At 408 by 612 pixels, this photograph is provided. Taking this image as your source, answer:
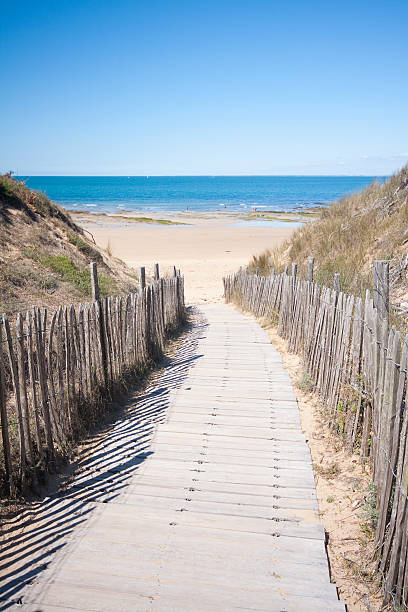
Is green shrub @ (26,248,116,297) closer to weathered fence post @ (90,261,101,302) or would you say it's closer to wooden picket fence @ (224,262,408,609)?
weathered fence post @ (90,261,101,302)

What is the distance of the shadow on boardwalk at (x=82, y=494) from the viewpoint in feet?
9.08

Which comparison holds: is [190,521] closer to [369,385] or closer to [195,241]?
[369,385]

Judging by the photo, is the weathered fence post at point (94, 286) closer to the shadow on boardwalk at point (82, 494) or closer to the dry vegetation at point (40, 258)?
the shadow on boardwalk at point (82, 494)

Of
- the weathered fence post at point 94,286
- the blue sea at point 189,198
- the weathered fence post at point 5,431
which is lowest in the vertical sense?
the weathered fence post at point 5,431

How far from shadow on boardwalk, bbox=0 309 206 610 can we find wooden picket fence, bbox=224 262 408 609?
188cm

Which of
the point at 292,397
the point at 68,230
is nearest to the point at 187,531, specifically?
the point at 292,397

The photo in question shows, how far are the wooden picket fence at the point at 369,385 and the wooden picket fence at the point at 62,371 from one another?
2.39 m

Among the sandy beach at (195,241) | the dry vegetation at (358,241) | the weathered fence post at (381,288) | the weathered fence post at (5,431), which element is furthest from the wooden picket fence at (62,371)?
the sandy beach at (195,241)

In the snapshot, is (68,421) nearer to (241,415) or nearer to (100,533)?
(100,533)

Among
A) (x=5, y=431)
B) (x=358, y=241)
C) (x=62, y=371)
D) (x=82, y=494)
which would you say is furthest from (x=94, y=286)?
(x=358, y=241)

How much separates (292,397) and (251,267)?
1071 cm

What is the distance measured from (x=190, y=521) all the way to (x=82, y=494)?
0.90 meters

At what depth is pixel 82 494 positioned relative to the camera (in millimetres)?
3525

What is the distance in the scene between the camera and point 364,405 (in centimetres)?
417
